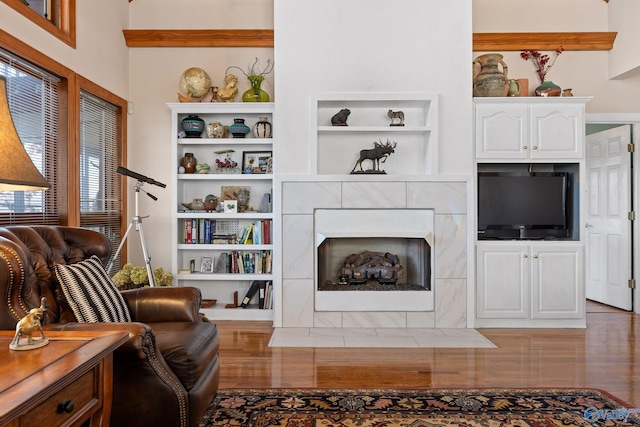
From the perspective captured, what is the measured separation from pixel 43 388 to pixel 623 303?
552 centimetres

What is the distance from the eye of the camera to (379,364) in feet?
10.3

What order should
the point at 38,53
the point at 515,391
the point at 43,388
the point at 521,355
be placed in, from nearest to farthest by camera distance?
the point at 43,388
the point at 515,391
the point at 38,53
the point at 521,355

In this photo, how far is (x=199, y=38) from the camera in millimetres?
4605

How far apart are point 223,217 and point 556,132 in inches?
128

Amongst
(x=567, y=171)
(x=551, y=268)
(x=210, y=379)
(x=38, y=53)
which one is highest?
(x=38, y=53)

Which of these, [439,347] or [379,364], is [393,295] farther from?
[379,364]

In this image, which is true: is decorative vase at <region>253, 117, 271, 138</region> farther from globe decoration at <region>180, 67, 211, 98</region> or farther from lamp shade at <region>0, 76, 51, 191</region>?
lamp shade at <region>0, 76, 51, 191</region>

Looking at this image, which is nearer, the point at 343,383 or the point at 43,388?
the point at 43,388

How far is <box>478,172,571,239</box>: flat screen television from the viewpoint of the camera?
4246mm

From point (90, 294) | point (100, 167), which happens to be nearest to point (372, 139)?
point (100, 167)

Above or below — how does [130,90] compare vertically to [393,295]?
above

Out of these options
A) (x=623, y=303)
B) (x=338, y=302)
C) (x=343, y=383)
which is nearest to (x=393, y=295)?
(x=338, y=302)

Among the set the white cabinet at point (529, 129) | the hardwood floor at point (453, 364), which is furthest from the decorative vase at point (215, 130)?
the white cabinet at point (529, 129)

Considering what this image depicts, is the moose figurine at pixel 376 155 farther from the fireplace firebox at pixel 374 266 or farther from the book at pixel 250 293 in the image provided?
the book at pixel 250 293
